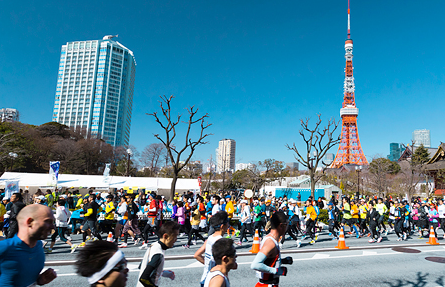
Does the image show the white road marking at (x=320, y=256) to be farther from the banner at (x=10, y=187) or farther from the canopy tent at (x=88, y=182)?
the canopy tent at (x=88, y=182)

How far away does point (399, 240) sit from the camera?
1304cm

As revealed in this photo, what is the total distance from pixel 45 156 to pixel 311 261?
5181 centimetres

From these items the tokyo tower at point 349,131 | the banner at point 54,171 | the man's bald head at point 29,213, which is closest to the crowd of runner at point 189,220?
the man's bald head at point 29,213

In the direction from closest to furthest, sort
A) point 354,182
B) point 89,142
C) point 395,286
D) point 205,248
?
point 205,248 < point 395,286 < point 354,182 < point 89,142

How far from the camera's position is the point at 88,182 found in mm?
25125

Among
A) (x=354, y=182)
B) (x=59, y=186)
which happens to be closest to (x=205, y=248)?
(x=59, y=186)

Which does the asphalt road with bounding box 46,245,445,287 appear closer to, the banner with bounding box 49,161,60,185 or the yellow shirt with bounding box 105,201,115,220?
the yellow shirt with bounding box 105,201,115,220

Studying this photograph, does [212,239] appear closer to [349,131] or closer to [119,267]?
[119,267]

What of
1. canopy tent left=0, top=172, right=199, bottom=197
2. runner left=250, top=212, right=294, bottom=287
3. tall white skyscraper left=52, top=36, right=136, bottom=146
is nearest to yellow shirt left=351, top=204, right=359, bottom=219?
runner left=250, top=212, right=294, bottom=287

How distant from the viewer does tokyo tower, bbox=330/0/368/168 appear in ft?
263

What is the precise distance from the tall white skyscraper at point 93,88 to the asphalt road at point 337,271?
12524 centimetres

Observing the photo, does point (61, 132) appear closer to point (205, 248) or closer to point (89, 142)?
point (89, 142)

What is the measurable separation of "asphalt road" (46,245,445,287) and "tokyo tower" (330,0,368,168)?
245ft

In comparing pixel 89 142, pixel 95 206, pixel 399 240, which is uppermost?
pixel 89 142
